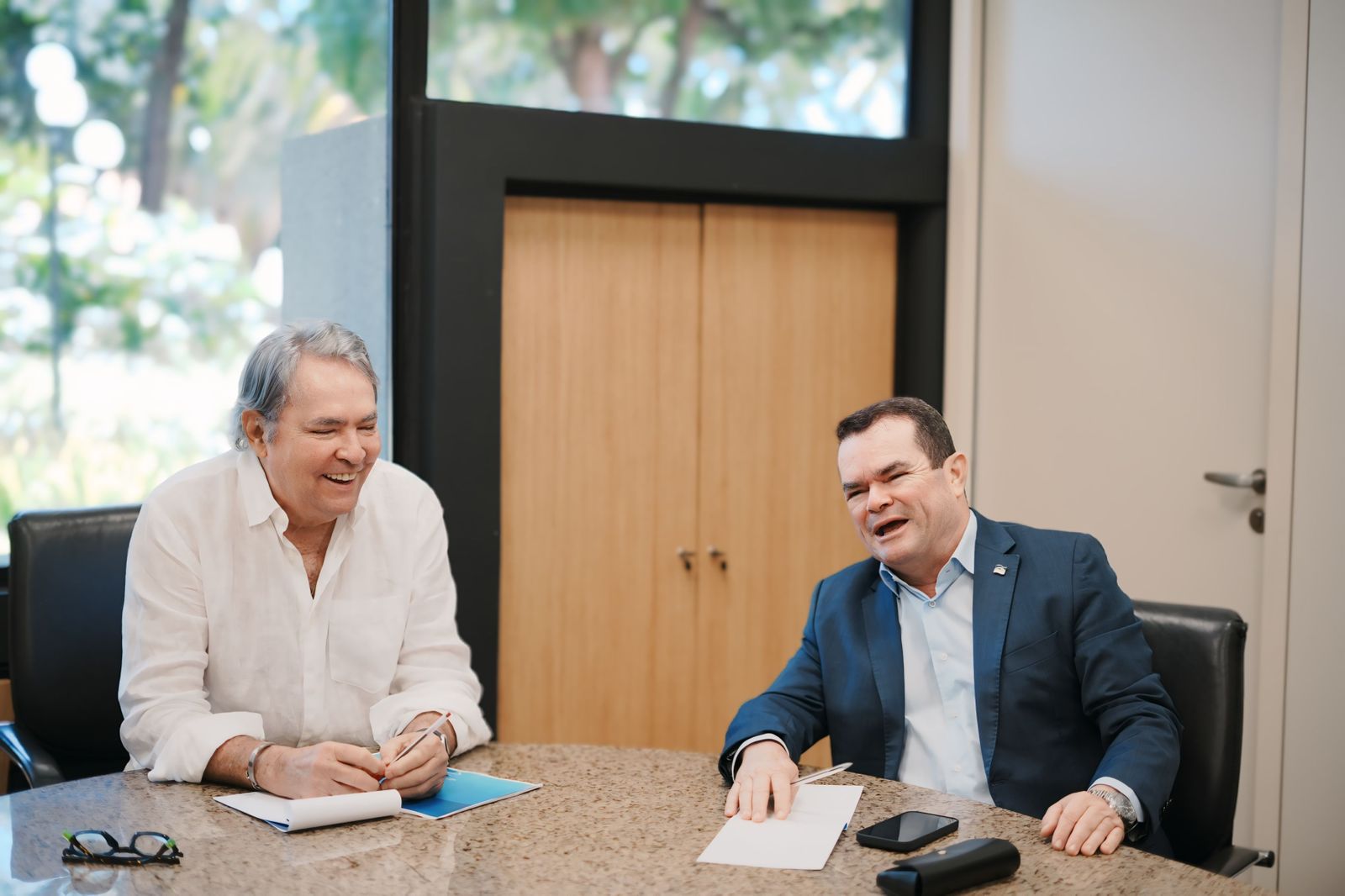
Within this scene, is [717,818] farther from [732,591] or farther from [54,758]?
[732,591]

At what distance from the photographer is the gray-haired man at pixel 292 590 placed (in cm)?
202

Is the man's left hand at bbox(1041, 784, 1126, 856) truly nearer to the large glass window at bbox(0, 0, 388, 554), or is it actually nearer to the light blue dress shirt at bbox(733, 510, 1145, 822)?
the light blue dress shirt at bbox(733, 510, 1145, 822)

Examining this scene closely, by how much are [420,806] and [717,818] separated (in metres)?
0.42

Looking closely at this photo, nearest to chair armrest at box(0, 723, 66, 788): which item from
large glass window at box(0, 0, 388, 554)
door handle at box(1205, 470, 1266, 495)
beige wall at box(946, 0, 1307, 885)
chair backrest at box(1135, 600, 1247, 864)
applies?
large glass window at box(0, 0, 388, 554)

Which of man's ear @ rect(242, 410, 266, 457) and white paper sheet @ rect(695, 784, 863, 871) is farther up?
man's ear @ rect(242, 410, 266, 457)

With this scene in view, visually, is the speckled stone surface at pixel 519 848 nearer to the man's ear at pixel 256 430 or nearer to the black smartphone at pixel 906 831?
the black smartphone at pixel 906 831

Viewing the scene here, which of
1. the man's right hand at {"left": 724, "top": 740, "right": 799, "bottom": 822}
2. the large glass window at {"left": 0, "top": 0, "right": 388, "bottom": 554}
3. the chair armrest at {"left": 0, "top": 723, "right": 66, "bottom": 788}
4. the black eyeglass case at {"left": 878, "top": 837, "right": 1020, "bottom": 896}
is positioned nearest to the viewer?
the black eyeglass case at {"left": 878, "top": 837, "right": 1020, "bottom": 896}

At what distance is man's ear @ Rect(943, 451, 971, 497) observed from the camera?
2.20 m

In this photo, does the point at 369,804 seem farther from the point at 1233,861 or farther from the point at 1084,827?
the point at 1233,861

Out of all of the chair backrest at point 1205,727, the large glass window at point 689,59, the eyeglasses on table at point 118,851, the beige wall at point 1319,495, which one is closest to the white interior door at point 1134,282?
the beige wall at point 1319,495

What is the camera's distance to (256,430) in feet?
7.09

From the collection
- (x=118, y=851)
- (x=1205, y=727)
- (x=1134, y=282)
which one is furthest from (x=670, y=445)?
(x=118, y=851)

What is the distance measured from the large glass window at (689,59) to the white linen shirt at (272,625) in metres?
1.77

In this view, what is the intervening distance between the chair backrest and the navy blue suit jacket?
51 millimetres
